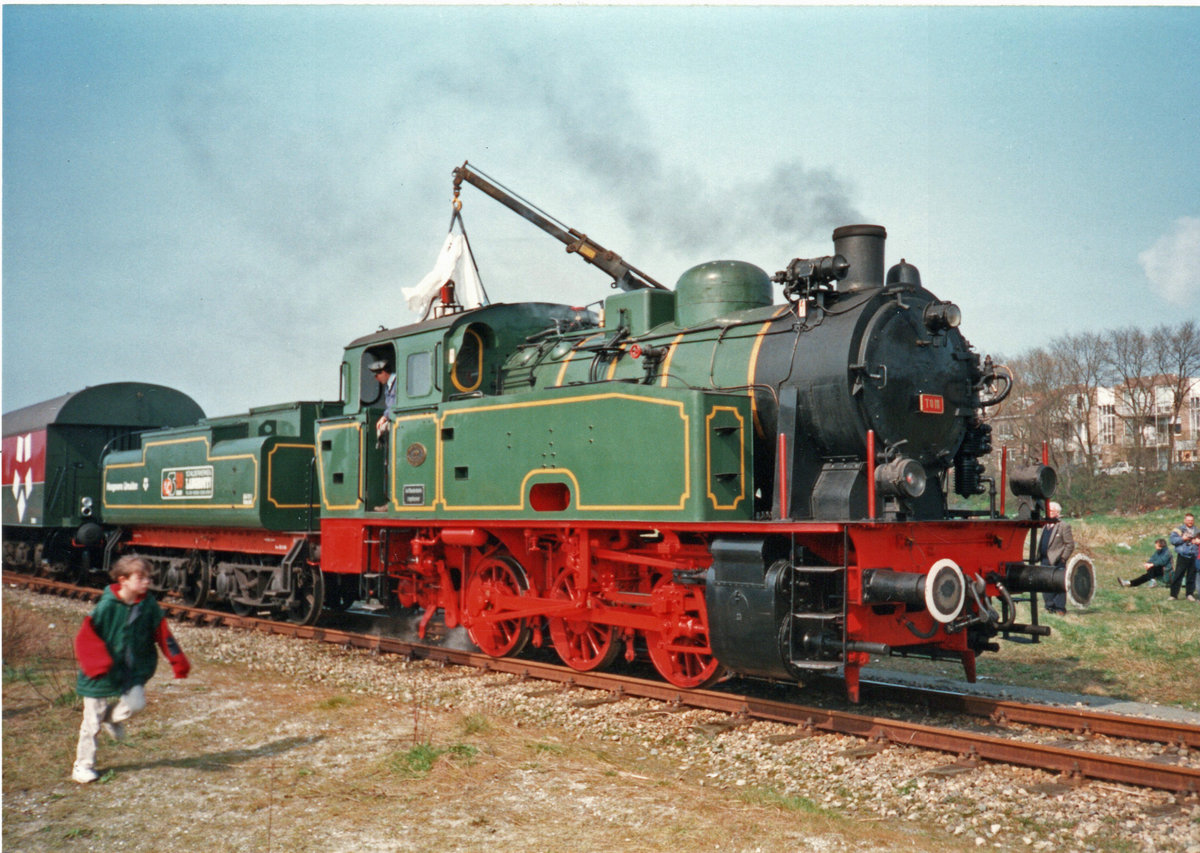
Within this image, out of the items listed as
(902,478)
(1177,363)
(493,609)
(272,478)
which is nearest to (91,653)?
(493,609)

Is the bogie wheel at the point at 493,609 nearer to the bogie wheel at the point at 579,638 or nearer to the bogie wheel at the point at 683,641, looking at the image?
the bogie wheel at the point at 579,638

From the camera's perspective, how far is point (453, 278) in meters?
13.5

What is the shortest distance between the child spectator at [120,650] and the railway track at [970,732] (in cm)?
350

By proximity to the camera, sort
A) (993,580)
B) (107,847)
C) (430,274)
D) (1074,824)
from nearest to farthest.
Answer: (107,847)
(1074,824)
(993,580)
(430,274)

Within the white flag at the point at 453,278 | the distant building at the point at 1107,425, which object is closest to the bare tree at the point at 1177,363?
the distant building at the point at 1107,425

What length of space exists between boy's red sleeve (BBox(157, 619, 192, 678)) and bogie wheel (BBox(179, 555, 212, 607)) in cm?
871

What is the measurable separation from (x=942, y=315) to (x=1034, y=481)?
1.56 metres

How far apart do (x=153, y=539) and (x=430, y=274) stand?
20.2ft

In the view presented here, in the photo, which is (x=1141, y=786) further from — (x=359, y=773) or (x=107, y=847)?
(x=107, y=847)

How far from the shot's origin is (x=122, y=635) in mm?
5320

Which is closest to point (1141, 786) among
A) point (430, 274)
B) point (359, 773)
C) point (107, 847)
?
point (359, 773)

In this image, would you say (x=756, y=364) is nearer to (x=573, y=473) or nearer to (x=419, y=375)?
(x=573, y=473)

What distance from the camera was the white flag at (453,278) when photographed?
1290 centimetres

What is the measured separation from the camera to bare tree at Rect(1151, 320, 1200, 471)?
87.8 ft
